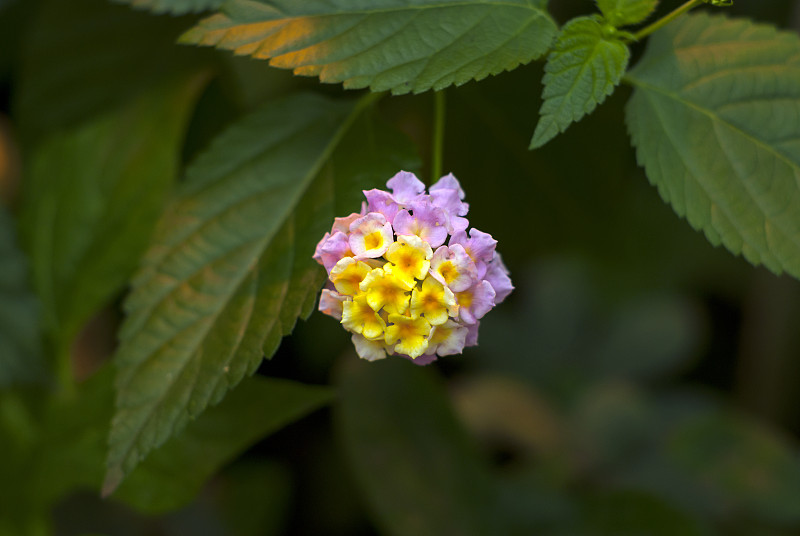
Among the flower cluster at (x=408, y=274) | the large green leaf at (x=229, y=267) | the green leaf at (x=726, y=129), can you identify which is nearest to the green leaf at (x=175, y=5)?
the large green leaf at (x=229, y=267)

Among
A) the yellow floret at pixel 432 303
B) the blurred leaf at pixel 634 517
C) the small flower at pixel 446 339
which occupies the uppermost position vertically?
the yellow floret at pixel 432 303

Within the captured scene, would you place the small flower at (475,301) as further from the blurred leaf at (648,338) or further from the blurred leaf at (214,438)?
the blurred leaf at (648,338)

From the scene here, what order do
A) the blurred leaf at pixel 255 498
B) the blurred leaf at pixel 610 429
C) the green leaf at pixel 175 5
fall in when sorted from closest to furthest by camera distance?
the green leaf at pixel 175 5 < the blurred leaf at pixel 255 498 < the blurred leaf at pixel 610 429

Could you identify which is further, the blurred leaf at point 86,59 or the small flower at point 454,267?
the blurred leaf at point 86,59

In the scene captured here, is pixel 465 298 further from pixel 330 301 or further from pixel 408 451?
pixel 408 451

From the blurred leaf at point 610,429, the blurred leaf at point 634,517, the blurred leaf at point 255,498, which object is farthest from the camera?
the blurred leaf at point 610,429

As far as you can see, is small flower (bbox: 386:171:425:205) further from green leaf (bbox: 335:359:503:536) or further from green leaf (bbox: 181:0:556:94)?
green leaf (bbox: 335:359:503:536)
